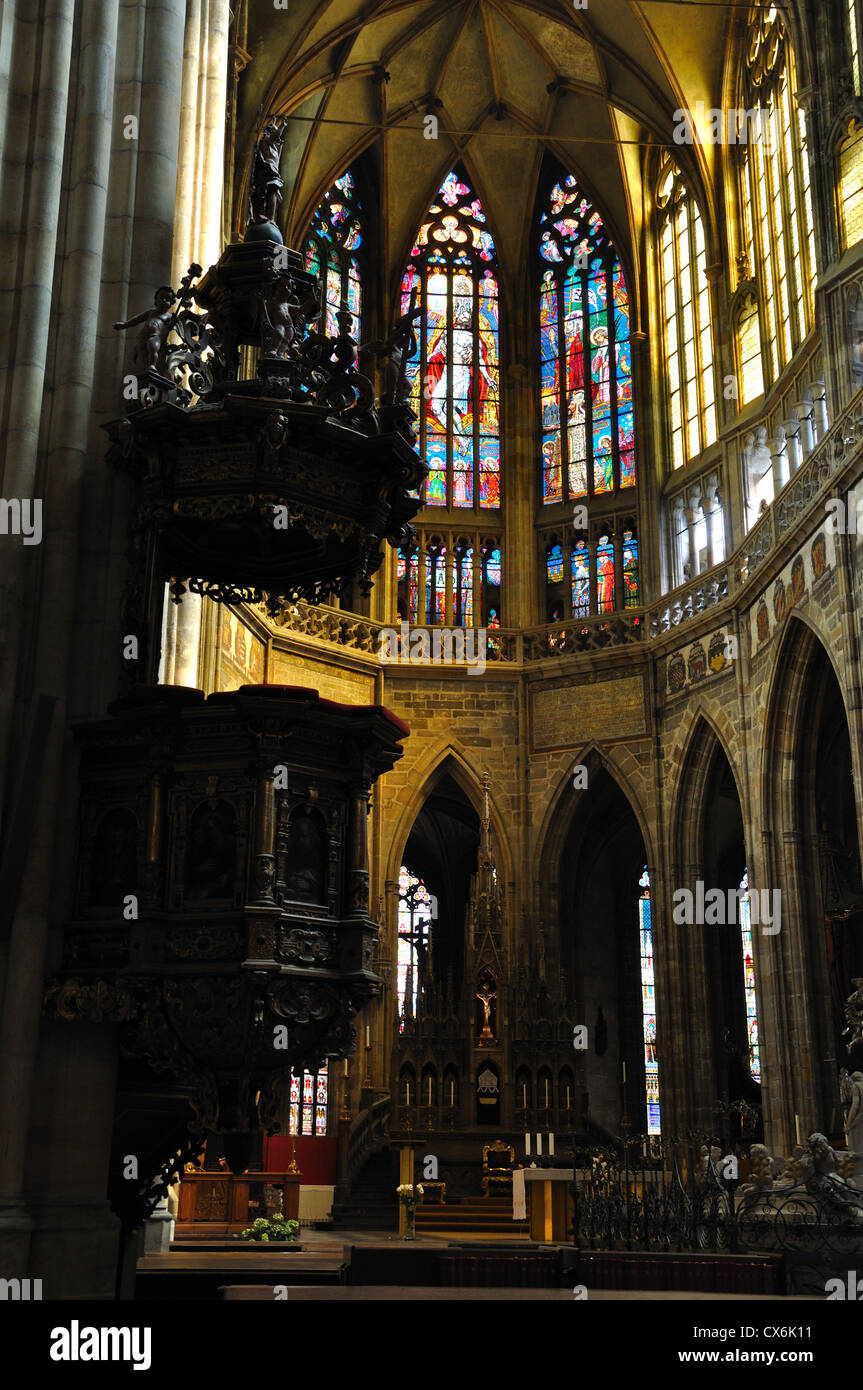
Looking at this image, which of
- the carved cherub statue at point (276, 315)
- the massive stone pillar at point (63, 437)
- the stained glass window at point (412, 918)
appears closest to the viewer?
the massive stone pillar at point (63, 437)

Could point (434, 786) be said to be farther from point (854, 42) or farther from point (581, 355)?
point (854, 42)

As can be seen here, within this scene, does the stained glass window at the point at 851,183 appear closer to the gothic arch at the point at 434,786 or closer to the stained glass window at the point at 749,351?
the stained glass window at the point at 749,351

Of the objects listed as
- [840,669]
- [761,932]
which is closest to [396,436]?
[840,669]

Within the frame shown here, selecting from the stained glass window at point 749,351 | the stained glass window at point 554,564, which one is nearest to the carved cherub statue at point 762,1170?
the stained glass window at point 749,351

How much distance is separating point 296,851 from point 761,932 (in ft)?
41.4

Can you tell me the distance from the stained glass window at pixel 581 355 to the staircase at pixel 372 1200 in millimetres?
11348

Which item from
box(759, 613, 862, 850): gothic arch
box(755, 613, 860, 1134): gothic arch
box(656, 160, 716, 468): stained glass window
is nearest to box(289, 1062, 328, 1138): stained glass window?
box(755, 613, 860, 1134): gothic arch

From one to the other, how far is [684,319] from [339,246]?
20.8 ft

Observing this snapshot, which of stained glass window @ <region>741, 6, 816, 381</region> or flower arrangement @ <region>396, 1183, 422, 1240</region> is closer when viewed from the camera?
flower arrangement @ <region>396, 1183, 422, 1240</region>

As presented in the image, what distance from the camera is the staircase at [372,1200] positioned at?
2069 cm

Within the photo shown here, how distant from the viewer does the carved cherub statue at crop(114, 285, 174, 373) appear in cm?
816

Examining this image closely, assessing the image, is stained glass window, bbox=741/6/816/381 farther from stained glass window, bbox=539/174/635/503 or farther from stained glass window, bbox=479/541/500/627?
stained glass window, bbox=479/541/500/627

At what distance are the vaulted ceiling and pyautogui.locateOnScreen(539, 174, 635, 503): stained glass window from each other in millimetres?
649

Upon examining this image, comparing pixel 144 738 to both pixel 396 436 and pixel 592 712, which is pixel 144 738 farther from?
pixel 592 712
